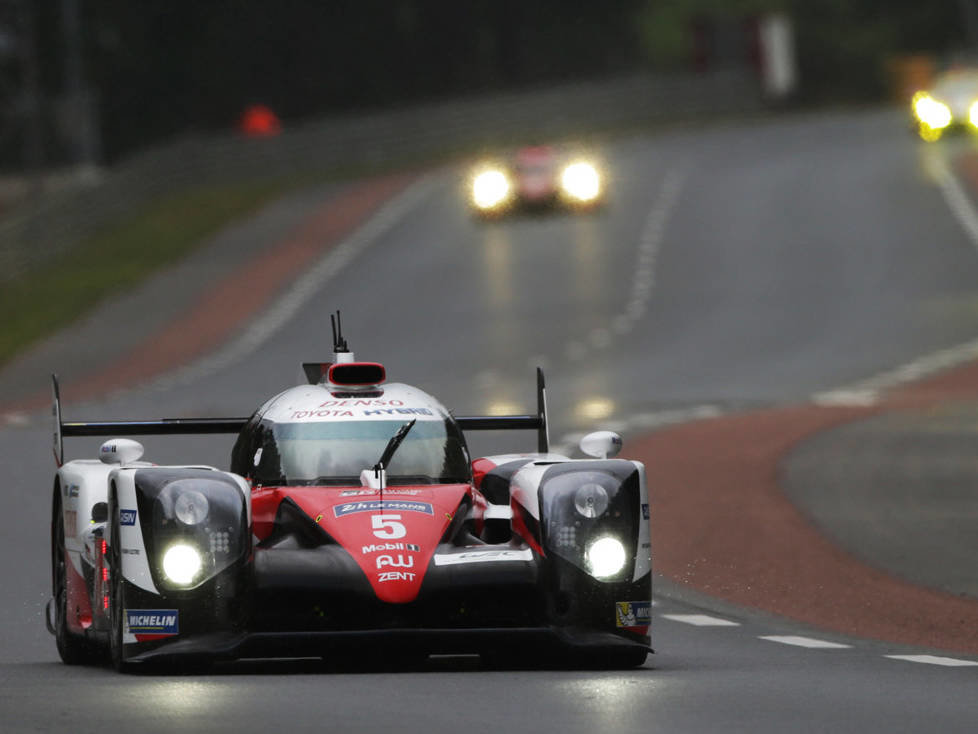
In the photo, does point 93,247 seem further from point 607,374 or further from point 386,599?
point 386,599

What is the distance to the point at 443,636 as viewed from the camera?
35.3ft

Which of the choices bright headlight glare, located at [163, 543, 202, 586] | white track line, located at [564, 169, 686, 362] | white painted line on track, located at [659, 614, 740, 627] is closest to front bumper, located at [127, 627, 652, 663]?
bright headlight glare, located at [163, 543, 202, 586]

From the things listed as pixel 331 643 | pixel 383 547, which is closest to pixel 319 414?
pixel 383 547

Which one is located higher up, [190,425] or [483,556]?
[190,425]

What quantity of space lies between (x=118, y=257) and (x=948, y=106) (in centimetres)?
2401

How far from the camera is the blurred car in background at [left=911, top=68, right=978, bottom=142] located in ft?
224

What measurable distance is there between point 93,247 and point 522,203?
10745 millimetres

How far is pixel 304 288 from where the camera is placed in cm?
5212

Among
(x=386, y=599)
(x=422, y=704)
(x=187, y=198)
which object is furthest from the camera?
(x=187, y=198)

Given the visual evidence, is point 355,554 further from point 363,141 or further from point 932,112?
point 363,141

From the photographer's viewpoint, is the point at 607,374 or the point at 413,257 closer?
the point at 607,374

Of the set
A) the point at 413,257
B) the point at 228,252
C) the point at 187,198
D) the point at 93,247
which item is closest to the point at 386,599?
the point at 413,257

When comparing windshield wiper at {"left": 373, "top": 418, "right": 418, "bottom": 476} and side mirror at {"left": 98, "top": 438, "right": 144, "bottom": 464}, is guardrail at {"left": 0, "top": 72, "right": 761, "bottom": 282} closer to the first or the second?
side mirror at {"left": 98, "top": 438, "right": 144, "bottom": 464}

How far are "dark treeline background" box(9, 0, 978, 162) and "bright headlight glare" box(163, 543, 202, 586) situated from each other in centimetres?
7060
